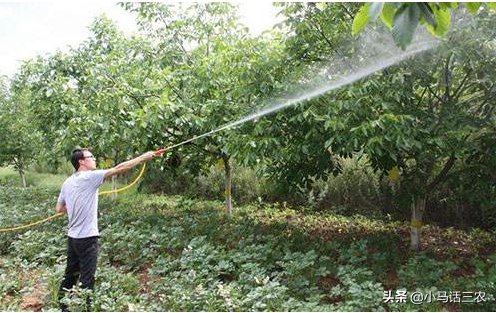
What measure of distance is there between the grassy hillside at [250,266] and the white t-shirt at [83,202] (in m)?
0.52

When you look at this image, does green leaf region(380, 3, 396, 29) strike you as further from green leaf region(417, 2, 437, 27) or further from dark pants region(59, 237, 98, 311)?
dark pants region(59, 237, 98, 311)

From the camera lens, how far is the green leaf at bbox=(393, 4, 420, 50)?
144 cm

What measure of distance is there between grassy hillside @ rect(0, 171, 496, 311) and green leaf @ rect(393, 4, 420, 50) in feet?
7.98

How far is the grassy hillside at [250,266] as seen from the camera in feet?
12.1

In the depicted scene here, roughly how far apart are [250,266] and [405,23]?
321 cm

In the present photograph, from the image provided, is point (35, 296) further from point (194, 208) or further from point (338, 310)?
point (194, 208)

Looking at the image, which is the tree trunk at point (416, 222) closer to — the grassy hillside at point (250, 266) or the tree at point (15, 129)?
the grassy hillside at point (250, 266)

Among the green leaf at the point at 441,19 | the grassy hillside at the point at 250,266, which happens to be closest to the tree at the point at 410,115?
the grassy hillside at the point at 250,266

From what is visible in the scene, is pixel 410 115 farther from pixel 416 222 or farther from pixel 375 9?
pixel 375 9

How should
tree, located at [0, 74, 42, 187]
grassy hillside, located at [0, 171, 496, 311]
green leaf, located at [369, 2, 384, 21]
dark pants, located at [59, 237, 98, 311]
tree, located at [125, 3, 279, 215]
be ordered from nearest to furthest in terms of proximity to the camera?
green leaf, located at [369, 2, 384, 21], grassy hillside, located at [0, 171, 496, 311], dark pants, located at [59, 237, 98, 311], tree, located at [125, 3, 279, 215], tree, located at [0, 74, 42, 187]

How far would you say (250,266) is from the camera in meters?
4.26

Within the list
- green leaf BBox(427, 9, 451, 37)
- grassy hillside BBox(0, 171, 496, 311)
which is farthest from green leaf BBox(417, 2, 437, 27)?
grassy hillside BBox(0, 171, 496, 311)

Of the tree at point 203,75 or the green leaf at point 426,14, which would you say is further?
the tree at point 203,75

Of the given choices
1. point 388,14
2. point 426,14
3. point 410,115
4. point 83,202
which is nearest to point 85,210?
point 83,202
